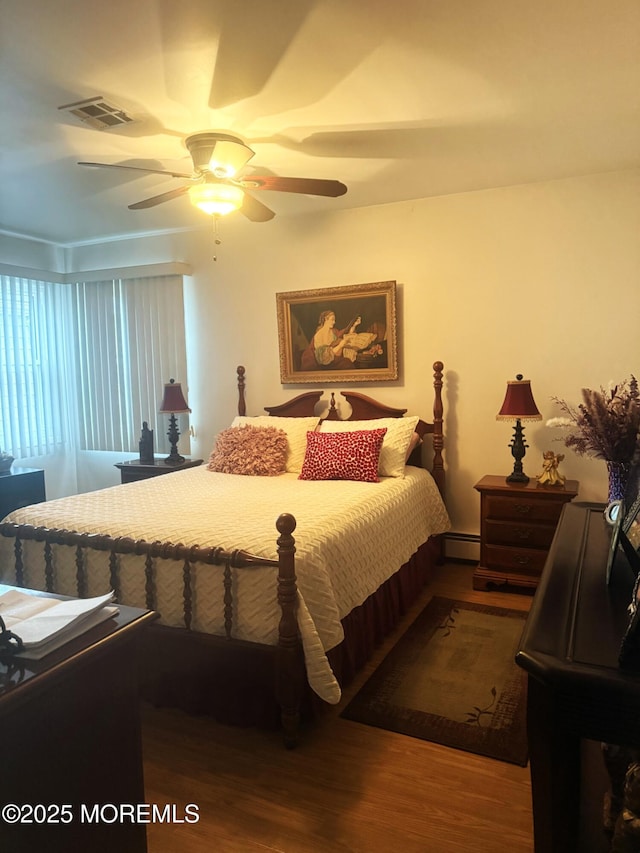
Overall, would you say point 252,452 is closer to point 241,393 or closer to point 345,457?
point 345,457

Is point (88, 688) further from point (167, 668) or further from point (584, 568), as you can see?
point (167, 668)

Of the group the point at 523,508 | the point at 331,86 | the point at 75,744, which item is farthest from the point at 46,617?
the point at 523,508

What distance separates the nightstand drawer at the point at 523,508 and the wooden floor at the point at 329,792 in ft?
5.44

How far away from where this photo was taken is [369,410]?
4156mm

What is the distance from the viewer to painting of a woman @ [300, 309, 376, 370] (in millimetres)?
4184

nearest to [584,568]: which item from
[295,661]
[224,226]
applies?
[295,661]

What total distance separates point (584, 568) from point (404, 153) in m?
2.47

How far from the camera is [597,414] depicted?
6.17ft

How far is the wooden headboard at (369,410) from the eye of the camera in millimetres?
3936

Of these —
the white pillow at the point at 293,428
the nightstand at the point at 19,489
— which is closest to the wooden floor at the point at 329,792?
the white pillow at the point at 293,428

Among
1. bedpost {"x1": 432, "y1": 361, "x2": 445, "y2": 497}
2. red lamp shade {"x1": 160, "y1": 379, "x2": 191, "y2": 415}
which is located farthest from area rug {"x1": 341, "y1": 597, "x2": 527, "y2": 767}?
red lamp shade {"x1": 160, "y1": 379, "x2": 191, "y2": 415}

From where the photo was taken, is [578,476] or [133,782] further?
[578,476]

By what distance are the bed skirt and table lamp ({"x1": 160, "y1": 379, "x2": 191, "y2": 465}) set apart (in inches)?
95.0

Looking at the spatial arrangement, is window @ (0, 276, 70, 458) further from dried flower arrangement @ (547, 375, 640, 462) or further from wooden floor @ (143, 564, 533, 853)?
dried flower arrangement @ (547, 375, 640, 462)
